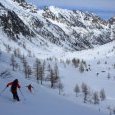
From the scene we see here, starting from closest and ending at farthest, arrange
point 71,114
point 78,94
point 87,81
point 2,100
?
point 2,100
point 71,114
point 78,94
point 87,81

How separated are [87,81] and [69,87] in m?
29.3

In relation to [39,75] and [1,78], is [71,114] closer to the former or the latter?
[1,78]

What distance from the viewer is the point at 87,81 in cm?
18925

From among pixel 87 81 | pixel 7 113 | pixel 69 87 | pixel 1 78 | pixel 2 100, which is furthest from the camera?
pixel 87 81

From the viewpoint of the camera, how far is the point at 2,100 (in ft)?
128

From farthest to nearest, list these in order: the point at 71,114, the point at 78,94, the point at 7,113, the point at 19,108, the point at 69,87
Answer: the point at 69,87 < the point at 78,94 < the point at 71,114 < the point at 19,108 < the point at 7,113

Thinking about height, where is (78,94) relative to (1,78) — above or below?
below

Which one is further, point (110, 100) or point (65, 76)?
point (65, 76)

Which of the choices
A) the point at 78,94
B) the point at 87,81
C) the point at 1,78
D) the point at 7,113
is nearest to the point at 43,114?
the point at 7,113

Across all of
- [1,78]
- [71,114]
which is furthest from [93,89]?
[71,114]

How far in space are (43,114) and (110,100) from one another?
110 m

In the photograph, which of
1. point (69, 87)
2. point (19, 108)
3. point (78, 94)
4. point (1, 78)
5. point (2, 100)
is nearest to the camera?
point (19, 108)

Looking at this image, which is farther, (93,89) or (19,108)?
(93,89)

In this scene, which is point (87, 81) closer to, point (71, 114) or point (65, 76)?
point (65, 76)
